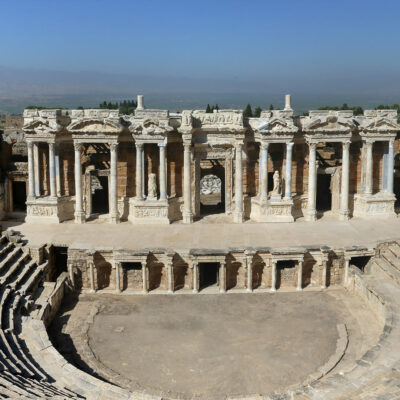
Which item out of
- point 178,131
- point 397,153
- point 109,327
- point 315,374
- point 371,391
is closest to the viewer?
point 371,391

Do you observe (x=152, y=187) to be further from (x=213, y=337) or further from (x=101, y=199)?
(x=213, y=337)

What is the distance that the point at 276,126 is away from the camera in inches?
1024

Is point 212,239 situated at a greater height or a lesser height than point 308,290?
greater

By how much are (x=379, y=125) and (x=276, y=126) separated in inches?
192

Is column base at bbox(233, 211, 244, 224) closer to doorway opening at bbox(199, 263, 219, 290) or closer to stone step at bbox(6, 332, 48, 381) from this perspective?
doorway opening at bbox(199, 263, 219, 290)

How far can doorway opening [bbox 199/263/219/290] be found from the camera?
22.7m

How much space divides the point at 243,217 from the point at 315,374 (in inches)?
454

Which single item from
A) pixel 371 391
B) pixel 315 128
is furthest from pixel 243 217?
pixel 371 391

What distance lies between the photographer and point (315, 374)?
1602 cm

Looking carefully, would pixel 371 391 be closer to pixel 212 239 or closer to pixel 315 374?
pixel 315 374

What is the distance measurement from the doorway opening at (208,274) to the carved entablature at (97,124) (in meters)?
7.26

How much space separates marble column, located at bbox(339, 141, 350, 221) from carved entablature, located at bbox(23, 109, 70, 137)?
12.9 m

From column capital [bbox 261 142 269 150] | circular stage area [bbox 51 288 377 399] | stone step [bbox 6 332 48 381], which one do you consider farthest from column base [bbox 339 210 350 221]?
stone step [bbox 6 332 48 381]

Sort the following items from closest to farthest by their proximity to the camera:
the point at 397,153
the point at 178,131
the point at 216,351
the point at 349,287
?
the point at 216,351
the point at 349,287
the point at 178,131
the point at 397,153
